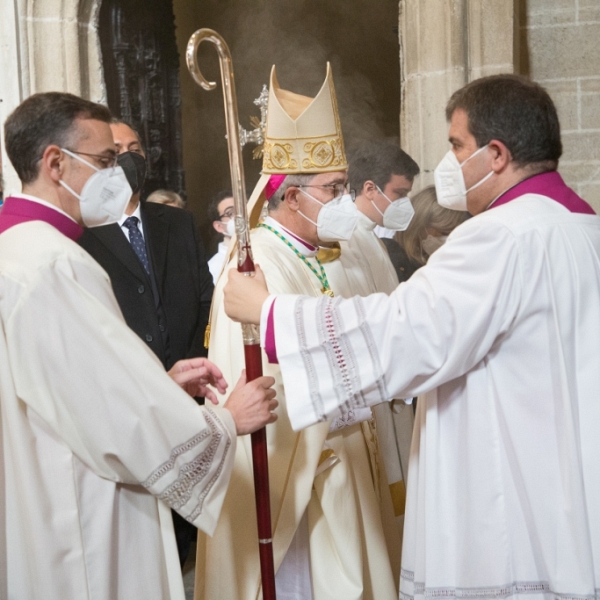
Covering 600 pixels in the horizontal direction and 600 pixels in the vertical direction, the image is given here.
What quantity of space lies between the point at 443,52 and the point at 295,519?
3.34 metres

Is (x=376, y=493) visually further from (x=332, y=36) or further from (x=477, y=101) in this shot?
(x=332, y=36)

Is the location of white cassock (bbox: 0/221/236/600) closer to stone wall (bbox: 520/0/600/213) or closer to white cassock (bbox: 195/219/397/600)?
white cassock (bbox: 195/219/397/600)

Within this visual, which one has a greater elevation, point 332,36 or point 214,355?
point 332,36

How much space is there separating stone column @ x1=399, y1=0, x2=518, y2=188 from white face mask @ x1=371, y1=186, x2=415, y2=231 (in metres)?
0.61

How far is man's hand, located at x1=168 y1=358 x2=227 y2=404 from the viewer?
261cm

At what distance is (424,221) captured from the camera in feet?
16.2

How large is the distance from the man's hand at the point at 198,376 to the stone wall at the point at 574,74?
375 centimetres

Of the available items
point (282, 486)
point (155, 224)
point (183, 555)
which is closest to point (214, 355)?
point (282, 486)

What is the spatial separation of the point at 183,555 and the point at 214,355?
1.44 metres

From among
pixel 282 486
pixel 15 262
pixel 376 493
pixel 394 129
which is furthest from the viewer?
pixel 394 129

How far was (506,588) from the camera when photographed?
90.4 inches

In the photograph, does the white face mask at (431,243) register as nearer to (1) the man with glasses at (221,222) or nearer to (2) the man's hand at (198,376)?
(1) the man with glasses at (221,222)

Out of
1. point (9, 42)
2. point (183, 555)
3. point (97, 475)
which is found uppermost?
point (9, 42)

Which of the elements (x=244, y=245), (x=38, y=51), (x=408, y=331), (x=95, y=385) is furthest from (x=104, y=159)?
(x=38, y=51)
